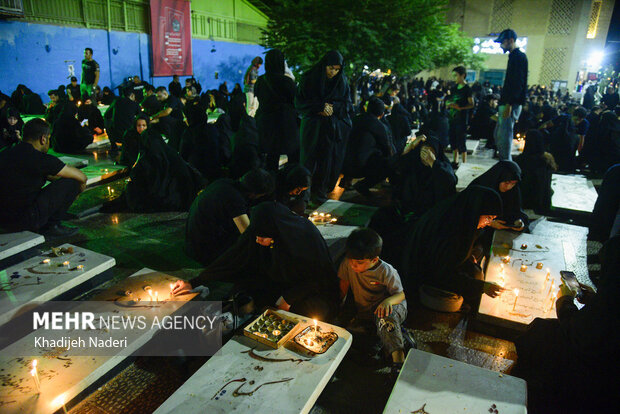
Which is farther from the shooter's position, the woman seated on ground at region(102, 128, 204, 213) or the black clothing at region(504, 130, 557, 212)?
the black clothing at region(504, 130, 557, 212)

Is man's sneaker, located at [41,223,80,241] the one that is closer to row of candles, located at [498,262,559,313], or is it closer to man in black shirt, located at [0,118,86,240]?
man in black shirt, located at [0,118,86,240]

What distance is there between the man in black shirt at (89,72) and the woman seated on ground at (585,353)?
38.7 feet

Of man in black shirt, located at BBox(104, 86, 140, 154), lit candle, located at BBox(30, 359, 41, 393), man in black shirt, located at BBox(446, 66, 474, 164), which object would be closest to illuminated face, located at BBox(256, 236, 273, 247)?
lit candle, located at BBox(30, 359, 41, 393)

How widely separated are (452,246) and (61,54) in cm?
1480

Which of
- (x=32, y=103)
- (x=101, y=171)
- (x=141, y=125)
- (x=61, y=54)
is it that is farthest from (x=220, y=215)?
(x=61, y=54)

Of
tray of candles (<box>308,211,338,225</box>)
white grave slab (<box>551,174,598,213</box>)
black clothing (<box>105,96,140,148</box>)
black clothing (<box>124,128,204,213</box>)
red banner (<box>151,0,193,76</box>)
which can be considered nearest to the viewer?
tray of candles (<box>308,211,338,225</box>)

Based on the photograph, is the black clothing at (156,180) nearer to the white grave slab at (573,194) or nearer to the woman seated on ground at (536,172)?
the woman seated on ground at (536,172)

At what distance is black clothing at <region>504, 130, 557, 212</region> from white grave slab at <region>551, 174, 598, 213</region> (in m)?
0.30

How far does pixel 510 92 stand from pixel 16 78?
44.5 feet

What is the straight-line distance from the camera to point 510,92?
6.12 meters

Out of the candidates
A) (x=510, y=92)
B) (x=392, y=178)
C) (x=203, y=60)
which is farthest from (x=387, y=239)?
(x=203, y=60)

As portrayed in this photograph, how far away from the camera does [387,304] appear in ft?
9.53

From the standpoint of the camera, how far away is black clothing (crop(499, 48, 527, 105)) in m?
6.04

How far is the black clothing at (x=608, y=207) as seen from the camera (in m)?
4.70
